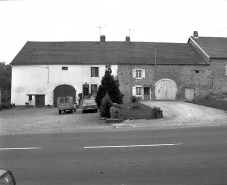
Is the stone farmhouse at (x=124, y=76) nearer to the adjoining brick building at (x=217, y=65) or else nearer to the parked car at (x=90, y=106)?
the adjoining brick building at (x=217, y=65)

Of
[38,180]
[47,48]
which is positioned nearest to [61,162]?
[38,180]

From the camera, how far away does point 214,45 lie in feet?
133

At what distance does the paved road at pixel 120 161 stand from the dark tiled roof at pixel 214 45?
103 feet

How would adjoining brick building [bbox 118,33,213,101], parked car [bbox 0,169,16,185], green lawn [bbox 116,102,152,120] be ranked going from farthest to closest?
adjoining brick building [bbox 118,33,213,101] → green lawn [bbox 116,102,152,120] → parked car [bbox 0,169,16,185]

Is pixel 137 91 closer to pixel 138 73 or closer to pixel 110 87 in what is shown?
pixel 138 73

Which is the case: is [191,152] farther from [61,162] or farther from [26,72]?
[26,72]

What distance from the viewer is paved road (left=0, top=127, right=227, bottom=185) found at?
551 centimetres

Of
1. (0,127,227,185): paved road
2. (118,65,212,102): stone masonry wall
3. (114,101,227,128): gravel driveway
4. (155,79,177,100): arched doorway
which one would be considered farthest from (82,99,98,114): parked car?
(0,127,227,185): paved road

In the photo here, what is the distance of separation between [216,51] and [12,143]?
3540 centimetres

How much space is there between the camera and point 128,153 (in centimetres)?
756

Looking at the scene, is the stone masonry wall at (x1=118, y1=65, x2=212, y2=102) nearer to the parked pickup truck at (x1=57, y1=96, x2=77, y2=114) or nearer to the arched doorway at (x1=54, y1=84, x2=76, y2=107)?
the arched doorway at (x1=54, y1=84, x2=76, y2=107)

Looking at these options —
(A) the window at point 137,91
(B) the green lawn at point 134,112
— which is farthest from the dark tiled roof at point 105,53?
(B) the green lawn at point 134,112

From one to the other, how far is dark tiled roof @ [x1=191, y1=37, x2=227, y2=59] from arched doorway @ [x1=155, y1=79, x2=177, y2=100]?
6.81 m

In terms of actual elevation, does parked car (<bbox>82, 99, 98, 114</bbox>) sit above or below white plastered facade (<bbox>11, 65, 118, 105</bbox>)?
below
